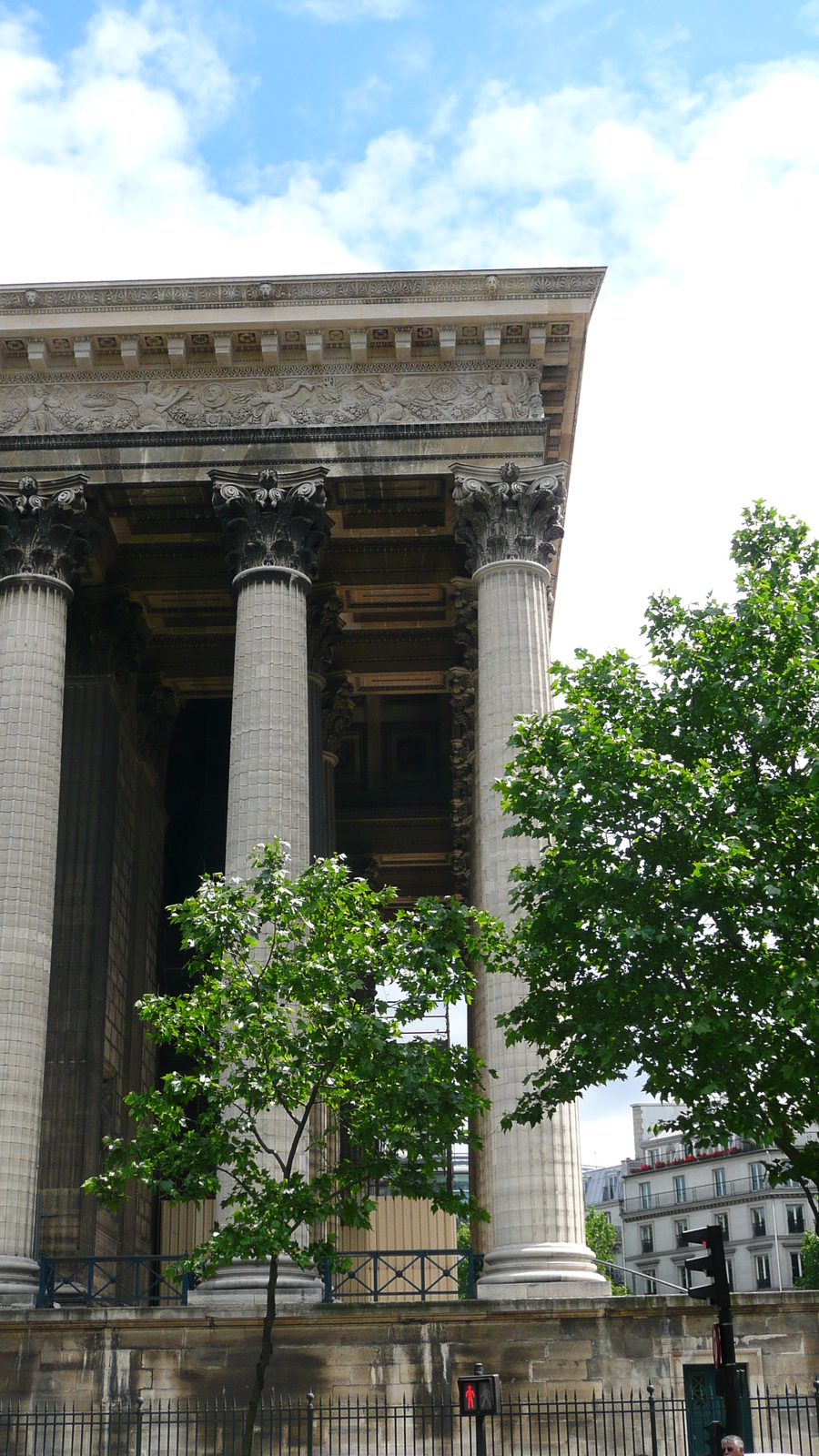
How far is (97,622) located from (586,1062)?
57.2 ft

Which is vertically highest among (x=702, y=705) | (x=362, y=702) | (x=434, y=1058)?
(x=362, y=702)

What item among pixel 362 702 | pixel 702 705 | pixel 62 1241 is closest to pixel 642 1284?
pixel 362 702

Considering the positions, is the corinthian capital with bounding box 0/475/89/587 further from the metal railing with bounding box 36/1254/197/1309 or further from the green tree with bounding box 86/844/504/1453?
the metal railing with bounding box 36/1254/197/1309

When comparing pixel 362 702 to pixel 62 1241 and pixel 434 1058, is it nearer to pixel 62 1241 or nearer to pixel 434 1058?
pixel 62 1241

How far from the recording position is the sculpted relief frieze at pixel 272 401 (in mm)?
31188

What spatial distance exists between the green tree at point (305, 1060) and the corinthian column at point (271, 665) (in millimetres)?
4083

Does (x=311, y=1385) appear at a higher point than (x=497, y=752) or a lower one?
lower

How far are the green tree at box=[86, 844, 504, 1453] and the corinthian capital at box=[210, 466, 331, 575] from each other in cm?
954

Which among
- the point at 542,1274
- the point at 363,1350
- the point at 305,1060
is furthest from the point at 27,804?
the point at 542,1274

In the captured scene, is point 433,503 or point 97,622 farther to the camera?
point 97,622

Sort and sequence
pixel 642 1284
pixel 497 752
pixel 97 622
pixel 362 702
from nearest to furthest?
1. pixel 497 752
2. pixel 97 622
3. pixel 362 702
4. pixel 642 1284

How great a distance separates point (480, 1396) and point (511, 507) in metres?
17.1

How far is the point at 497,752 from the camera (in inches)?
1099

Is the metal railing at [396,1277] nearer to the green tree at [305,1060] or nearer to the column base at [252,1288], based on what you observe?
the column base at [252,1288]
